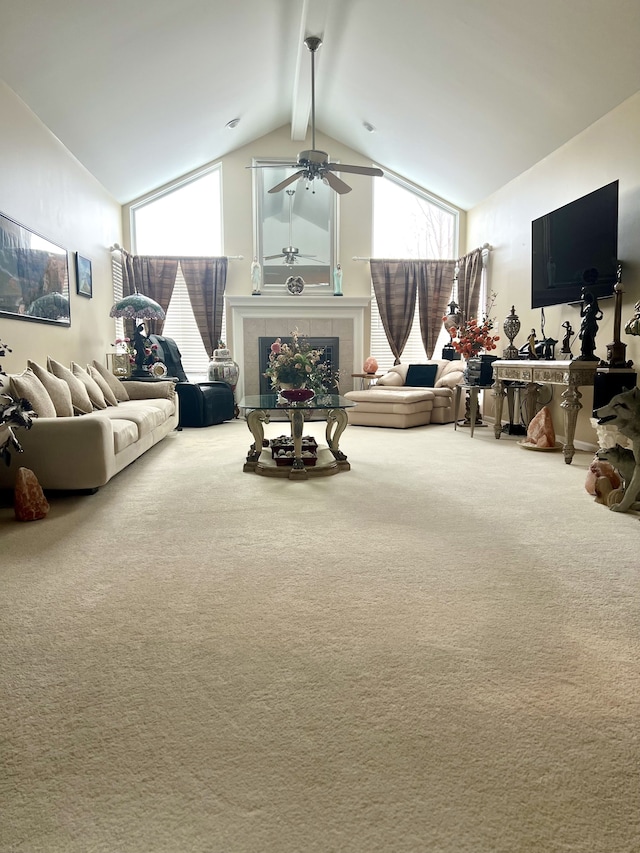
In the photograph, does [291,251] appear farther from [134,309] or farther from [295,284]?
[134,309]

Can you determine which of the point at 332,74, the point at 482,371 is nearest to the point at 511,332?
the point at 482,371

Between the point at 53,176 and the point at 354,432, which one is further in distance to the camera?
the point at 354,432

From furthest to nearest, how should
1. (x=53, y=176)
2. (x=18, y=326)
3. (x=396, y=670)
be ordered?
(x=53, y=176) → (x=18, y=326) → (x=396, y=670)

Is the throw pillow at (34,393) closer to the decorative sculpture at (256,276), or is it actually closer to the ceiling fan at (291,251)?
the decorative sculpture at (256,276)

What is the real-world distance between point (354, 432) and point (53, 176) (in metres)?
3.86

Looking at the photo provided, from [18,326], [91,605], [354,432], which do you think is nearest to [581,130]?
[354,432]

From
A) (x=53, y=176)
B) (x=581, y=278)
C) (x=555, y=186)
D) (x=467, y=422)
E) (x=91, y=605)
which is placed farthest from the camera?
(x=467, y=422)

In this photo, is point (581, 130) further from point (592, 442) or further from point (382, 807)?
point (382, 807)

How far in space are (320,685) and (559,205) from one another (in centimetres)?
550

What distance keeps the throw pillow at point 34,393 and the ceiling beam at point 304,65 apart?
3.73m

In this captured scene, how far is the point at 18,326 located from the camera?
14.8ft

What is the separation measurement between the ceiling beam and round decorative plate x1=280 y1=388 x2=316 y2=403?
3.21m

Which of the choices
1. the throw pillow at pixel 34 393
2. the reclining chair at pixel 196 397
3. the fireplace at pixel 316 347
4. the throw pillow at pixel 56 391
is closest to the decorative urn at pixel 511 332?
the fireplace at pixel 316 347

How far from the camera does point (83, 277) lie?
20.1ft
